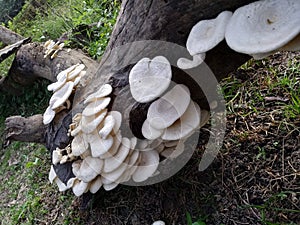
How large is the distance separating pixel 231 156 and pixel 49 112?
1078 millimetres

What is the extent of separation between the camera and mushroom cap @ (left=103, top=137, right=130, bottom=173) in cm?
173

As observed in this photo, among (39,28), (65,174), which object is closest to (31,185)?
(65,174)

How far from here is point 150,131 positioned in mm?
1648

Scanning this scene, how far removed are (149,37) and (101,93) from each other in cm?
39

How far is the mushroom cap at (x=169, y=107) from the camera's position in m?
1.56

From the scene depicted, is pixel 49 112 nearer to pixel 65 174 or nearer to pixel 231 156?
pixel 65 174

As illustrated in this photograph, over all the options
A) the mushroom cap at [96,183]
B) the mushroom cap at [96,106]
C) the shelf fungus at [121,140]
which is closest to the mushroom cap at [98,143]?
the shelf fungus at [121,140]

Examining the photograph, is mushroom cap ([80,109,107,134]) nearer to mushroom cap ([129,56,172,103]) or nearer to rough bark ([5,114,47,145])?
mushroom cap ([129,56,172,103])

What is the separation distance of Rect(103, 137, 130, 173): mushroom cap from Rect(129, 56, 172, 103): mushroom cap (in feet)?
0.92

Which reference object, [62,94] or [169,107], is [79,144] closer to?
[62,94]

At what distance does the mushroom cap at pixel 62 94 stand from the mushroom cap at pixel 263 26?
1038 mm

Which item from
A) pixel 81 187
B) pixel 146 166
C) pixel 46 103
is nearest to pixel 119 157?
pixel 146 166

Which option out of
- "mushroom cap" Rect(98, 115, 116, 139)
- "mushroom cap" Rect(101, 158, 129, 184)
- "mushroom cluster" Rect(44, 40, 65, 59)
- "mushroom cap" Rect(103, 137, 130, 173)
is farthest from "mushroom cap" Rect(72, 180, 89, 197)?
"mushroom cluster" Rect(44, 40, 65, 59)

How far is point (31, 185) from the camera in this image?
3002 millimetres
